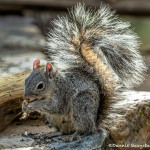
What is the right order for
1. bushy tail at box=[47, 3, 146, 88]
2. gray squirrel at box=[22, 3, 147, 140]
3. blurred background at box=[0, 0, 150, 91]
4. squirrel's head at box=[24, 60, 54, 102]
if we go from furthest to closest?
blurred background at box=[0, 0, 150, 91]
bushy tail at box=[47, 3, 146, 88]
gray squirrel at box=[22, 3, 147, 140]
squirrel's head at box=[24, 60, 54, 102]

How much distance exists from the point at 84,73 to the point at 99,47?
11.2 inches

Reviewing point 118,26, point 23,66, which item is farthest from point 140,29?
point 118,26

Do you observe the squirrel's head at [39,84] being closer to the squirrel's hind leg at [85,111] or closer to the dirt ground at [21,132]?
the squirrel's hind leg at [85,111]

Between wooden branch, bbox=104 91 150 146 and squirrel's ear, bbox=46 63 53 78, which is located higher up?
squirrel's ear, bbox=46 63 53 78

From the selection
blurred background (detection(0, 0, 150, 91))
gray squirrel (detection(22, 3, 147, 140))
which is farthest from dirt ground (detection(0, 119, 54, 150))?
blurred background (detection(0, 0, 150, 91))

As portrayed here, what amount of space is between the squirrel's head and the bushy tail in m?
0.28

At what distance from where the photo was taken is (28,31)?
8.57 m

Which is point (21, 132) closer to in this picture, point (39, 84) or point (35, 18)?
point (39, 84)

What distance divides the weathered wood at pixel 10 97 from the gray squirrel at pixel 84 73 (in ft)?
0.99

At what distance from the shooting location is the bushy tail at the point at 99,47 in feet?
10.3

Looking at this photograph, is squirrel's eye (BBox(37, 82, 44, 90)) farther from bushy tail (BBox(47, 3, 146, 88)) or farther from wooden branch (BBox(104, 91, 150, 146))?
wooden branch (BBox(104, 91, 150, 146))

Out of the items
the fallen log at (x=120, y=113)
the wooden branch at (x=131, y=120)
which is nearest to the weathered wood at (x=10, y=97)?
the fallen log at (x=120, y=113)

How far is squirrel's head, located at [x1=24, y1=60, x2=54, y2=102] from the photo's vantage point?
281 centimetres

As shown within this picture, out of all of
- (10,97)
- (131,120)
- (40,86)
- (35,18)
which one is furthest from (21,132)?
(35,18)
